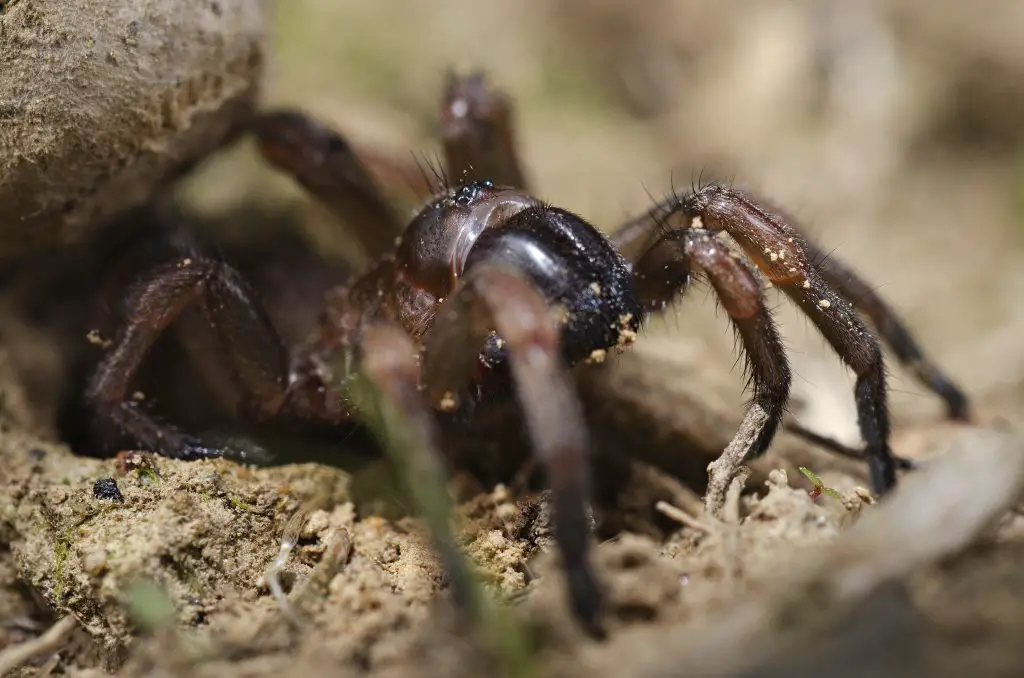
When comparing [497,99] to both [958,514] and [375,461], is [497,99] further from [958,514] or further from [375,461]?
[958,514]

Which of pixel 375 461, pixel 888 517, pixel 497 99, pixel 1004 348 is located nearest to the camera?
pixel 888 517

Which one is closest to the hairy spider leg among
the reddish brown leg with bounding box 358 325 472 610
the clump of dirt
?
the reddish brown leg with bounding box 358 325 472 610

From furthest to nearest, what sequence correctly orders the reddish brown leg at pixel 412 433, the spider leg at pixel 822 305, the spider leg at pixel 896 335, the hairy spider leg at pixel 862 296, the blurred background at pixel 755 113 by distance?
the blurred background at pixel 755 113 → the spider leg at pixel 896 335 → the hairy spider leg at pixel 862 296 → the spider leg at pixel 822 305 → the reddish brown leg at pixel 412 433

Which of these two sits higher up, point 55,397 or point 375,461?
point 55,397

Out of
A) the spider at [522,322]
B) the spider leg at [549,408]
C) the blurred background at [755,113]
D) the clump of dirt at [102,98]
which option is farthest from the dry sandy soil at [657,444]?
the clump of dirt at [102,98]

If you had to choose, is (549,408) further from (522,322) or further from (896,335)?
(896,335)

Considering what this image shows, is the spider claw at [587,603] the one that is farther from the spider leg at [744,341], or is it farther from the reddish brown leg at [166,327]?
the reddish brown leg at [166,327]

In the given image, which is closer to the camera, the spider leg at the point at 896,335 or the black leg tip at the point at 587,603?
the black leg tip at the point at 587,603

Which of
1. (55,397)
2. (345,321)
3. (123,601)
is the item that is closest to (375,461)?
(345,321)
